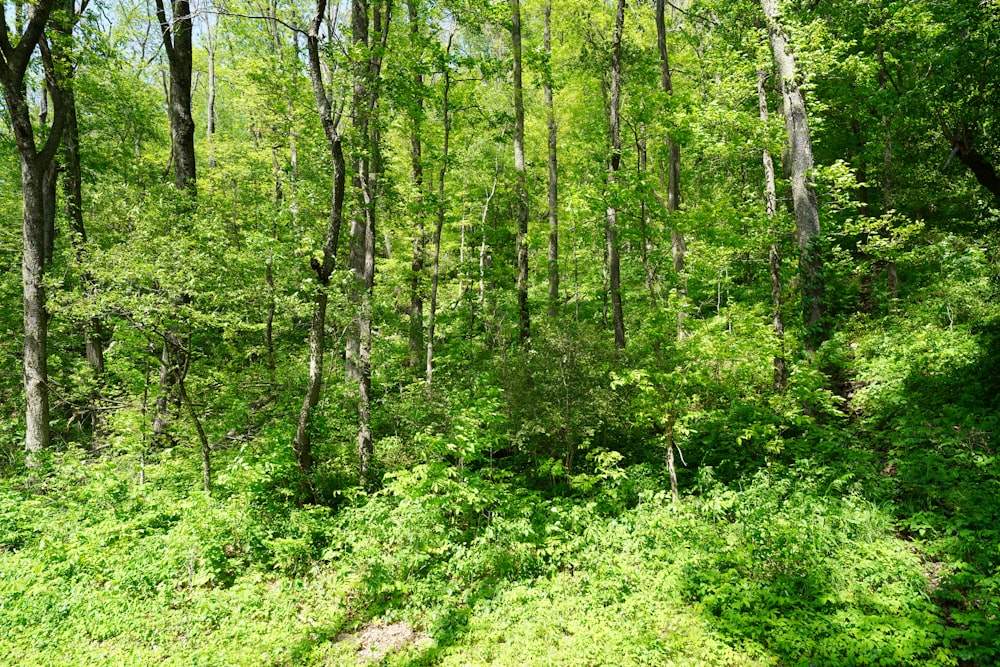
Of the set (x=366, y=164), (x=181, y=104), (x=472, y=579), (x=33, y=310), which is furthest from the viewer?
(x=181, y=104)

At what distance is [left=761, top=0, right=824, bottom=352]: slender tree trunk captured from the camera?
7711mm

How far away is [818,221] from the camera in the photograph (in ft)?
25.7

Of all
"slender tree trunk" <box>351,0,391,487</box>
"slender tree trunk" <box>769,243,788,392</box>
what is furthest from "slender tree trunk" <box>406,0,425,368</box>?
"slender tree trunk" <box>769,243,788,392</box>

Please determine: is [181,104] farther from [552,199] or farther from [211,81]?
[211,81]

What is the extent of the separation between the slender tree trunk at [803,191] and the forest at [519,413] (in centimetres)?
6

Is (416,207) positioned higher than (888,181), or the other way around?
(888,181)

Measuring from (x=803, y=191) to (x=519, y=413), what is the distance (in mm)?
5812

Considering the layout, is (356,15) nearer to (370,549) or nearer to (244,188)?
(370,549)

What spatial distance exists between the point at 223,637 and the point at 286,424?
426 cm

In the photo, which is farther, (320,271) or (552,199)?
(552,199)

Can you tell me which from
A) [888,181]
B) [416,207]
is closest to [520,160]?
[416,207]

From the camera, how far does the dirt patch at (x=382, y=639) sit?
5.06 meters

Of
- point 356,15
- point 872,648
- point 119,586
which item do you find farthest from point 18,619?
point 356,15

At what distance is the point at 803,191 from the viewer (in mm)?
7848
